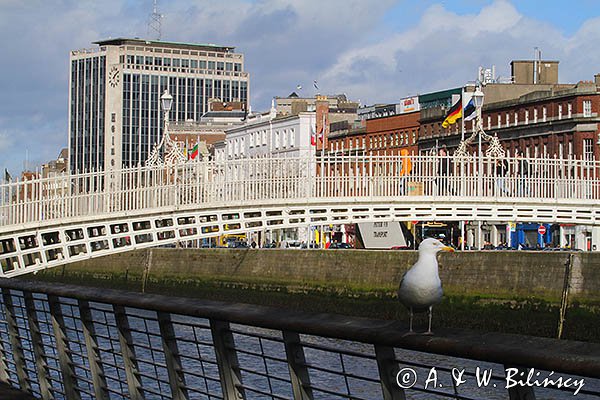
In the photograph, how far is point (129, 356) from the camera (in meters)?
6.93

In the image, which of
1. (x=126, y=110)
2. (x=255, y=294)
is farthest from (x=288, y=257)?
(x=126, y=110)

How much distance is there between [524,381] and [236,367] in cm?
214

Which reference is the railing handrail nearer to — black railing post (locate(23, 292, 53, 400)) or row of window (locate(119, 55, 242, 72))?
black railing post (locate(23, 292, 53, 400))

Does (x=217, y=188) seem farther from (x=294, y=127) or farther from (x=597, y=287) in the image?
(x=294, y=127)

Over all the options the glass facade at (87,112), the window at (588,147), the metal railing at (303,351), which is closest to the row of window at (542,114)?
the window at (588,147)

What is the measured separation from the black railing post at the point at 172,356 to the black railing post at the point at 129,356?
569mm

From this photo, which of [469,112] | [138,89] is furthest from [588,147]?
[138,89]

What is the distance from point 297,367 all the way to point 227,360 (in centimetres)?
72

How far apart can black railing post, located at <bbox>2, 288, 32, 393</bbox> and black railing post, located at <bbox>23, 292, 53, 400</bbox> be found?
1.17ft

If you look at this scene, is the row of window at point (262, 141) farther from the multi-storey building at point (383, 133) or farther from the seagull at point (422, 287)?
the seagull at point (422, 287)

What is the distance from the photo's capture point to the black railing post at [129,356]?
685 cm

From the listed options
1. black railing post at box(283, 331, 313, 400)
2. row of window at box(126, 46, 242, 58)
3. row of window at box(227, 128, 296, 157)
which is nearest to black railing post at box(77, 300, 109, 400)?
black railing post at box(283, 331, 313, 400)

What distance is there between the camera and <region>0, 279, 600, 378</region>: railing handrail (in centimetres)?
375

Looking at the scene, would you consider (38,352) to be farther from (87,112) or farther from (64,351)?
(87,112)
